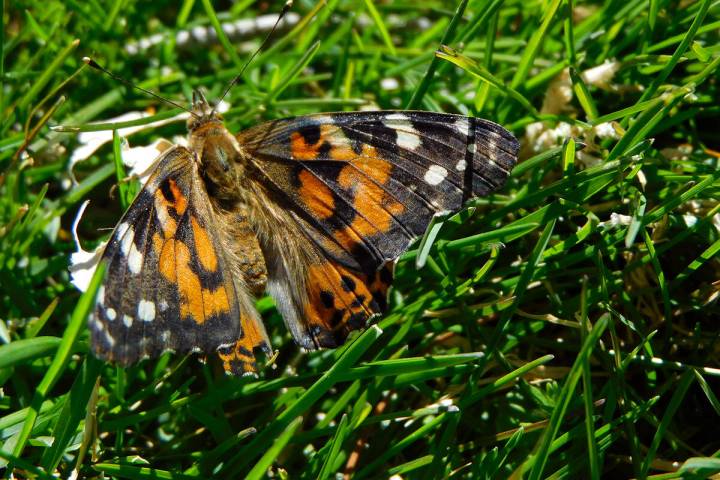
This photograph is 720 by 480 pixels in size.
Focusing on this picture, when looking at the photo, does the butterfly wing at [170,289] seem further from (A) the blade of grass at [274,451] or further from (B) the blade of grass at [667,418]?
(B) the blade of grass at [667,418]

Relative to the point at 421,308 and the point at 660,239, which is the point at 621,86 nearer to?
the point at 660,239

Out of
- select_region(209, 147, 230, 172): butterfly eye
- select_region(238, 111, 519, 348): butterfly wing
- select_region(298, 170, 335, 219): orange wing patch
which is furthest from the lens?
select_region(209, 147, 230, 172): butterfly eye

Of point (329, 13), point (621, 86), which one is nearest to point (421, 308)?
point (621, 86)

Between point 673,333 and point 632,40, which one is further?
point 632,40

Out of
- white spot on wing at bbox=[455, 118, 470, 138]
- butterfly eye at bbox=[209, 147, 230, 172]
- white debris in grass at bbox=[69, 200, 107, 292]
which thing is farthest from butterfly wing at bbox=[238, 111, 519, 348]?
white debris in grass at bbox=[69, 200, 107, 292]

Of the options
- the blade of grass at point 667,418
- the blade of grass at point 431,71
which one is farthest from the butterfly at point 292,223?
the blade of grass at point 667,418

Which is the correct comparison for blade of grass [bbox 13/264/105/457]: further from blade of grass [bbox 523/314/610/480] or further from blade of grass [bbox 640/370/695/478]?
blade of grass [bbox 640/370/695/478]
